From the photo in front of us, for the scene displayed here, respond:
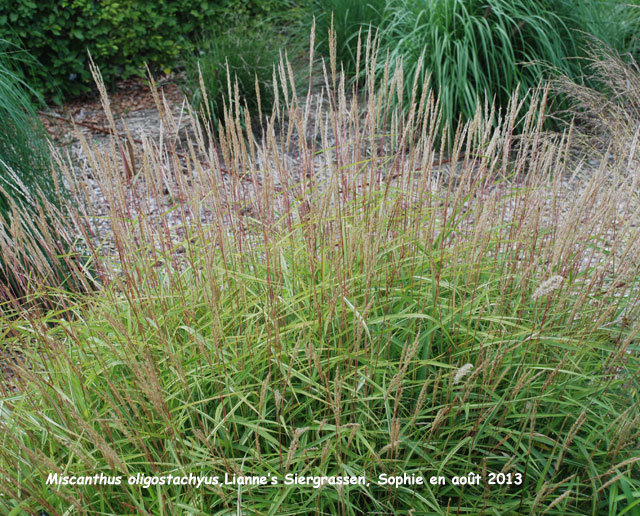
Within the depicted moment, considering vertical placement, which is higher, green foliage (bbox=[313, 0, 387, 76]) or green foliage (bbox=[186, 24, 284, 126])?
green foliage (bbox=[313, 0, 387, 76])

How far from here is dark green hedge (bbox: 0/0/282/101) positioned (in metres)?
6.16

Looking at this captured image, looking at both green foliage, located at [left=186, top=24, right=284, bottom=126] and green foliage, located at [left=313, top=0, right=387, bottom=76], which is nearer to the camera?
green foliage, located at [left=186, top=24, right=284, bottom=126]

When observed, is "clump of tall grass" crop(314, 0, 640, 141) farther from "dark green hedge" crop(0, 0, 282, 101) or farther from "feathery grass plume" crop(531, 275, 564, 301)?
"feathery grass plume" crop(531, 275, 564, 301)

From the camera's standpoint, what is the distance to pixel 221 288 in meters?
2.30

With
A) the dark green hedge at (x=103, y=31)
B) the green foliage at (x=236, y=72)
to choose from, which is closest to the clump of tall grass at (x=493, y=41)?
the green foliage at (x=236, y=72)

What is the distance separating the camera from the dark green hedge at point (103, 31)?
6160mm

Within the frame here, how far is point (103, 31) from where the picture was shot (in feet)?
21.2

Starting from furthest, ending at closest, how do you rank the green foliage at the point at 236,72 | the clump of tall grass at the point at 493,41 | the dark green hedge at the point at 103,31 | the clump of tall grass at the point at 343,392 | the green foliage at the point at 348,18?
the green foliage at the point at 348,18 → the dark green hedge at the point at 103,31 → the green foliage at the point at 236,72 → the clump of tall grass at the point at 493,41 → the clump of tall grass at the point at 343,392

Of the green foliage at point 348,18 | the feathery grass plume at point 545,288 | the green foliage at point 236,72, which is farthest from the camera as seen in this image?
the green foliage at point 348,18

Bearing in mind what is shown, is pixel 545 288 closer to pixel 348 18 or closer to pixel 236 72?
pixel 236 72

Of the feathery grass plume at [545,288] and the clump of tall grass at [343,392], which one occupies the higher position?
the feathery grass plume at [545,288]

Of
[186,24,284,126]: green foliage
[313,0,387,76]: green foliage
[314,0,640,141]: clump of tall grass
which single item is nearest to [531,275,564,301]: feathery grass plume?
[314,0,640,141]: clump of tall grass

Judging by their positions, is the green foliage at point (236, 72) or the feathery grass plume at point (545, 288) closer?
the feathery grass plume at point (545, 288)

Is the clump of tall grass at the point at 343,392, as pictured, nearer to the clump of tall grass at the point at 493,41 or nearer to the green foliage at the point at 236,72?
the clump of tall grass at the point at 493,41
